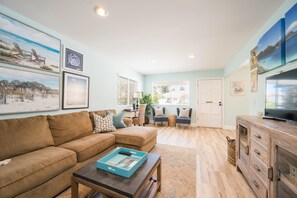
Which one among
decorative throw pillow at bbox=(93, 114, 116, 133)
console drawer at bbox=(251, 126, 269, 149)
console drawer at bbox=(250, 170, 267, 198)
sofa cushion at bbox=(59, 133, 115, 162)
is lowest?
console drawer at bbox=(250, 170, 267, 198)

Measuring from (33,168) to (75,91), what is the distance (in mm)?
1697

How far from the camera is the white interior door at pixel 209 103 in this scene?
16.4 feet

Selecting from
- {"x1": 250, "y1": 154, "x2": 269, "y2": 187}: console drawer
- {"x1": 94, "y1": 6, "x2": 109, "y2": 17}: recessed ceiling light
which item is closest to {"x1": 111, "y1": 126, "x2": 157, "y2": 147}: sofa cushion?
{"x1": 250, "y1": 154, "x2": 269, "y2": 187}: console drawer

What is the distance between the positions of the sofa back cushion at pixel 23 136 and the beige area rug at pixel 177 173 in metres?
0.73

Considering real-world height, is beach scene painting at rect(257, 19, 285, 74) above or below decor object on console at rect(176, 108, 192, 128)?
above

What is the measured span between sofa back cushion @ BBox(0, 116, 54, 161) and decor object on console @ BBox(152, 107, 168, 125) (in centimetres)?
382

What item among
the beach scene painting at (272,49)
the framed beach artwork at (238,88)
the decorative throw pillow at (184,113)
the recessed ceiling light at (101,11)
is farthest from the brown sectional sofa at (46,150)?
the framed beach artwork at (238,88)

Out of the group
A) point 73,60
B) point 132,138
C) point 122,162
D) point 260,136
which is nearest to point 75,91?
point 73,60

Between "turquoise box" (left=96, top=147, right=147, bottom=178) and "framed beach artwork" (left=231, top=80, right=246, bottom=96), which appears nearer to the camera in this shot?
"turquoise box" (left=96, top=147, right=147, bottom=178)

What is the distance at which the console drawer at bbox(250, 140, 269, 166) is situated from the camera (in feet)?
4.02

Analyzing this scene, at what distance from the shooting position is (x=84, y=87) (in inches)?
113

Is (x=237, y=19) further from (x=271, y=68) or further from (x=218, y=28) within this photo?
(x=271, y=68)

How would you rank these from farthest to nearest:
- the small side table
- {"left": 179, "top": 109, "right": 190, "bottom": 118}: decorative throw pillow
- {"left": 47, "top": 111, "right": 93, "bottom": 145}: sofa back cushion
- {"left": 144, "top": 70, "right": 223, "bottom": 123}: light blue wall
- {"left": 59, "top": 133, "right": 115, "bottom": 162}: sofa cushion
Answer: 1. the small side table
2. {"left": 144, "top": 70, "right": 223, "bottom": 123}: light blue wall
3. {"left": 179, "top": 109, "right": 190, "bottom": 118}: decorative throw pillow
4. {"left": 47, "top": 111, "right": 93, "bottom": 145}: sofa back cushion
5. {"left": 59, "top": 133, "right": 115, "bottom": 162}: sofa cushion

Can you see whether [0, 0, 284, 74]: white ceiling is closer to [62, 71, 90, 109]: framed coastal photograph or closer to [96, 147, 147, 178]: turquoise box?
[62, 71, 90, 109]: framed coastal photograph
